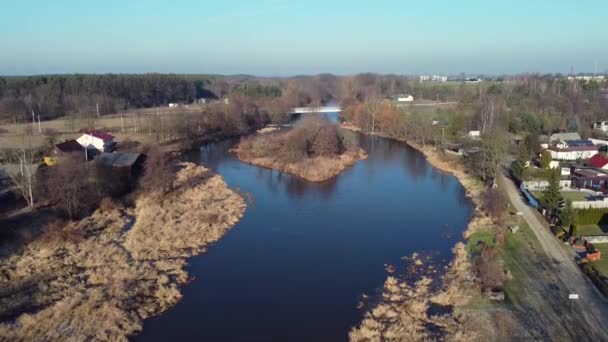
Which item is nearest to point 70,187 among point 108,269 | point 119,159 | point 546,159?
point 119,159

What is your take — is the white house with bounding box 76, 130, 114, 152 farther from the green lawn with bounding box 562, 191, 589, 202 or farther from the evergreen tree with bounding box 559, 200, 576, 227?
the green lawn with bounding box 562, 191, 589, 202

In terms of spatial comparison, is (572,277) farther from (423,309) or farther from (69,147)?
(69,147)

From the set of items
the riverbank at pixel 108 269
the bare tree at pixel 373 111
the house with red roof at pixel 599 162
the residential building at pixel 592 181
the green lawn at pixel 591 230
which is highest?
the bare tree at pixel 373 111

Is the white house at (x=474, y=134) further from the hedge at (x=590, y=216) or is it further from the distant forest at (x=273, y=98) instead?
the hedge at (x=590, y=216)

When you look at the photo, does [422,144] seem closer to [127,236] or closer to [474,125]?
[474,125]

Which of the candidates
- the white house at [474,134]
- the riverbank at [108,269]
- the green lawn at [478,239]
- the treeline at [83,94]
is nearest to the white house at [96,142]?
the riverbank at [108,269]

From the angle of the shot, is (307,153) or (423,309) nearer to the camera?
(423,309)
